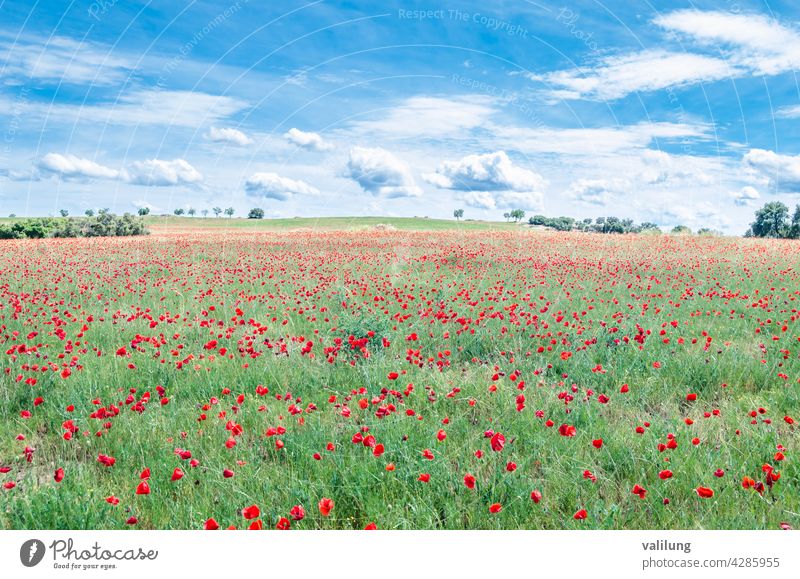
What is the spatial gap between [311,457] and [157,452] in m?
1.13

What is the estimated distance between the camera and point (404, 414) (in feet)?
13.1

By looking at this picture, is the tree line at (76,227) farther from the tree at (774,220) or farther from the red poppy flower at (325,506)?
the tree at (774,220)

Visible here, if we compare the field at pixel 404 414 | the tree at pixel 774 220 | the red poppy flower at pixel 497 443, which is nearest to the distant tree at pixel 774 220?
the tree at pixel 774 220

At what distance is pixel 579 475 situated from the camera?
3303 millimetres

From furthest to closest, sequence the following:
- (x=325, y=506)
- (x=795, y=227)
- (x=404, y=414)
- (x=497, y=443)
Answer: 1. (x=795, y=227)
2. (x=404, y=414)
3. (x=497, y=443)
4. (x=325, y=506)

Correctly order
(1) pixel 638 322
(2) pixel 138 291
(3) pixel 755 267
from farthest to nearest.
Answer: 1. (3) pixel 755 267
2. (2) pixel 138 291
3. (1) pixel 638 322

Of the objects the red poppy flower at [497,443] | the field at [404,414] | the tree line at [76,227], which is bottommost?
the field at [404,414]

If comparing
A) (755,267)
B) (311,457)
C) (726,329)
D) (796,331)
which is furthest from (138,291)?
(755,267)

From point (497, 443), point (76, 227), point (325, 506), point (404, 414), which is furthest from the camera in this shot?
point (76, 227)

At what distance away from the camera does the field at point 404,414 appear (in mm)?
3010

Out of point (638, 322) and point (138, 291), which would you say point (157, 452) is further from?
point (138, 291)

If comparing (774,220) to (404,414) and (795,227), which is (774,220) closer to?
(795,227)

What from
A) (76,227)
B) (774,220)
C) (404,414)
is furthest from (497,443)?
(774,220)

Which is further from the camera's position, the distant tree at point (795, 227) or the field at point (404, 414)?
the distant tree at point (795, 227)
